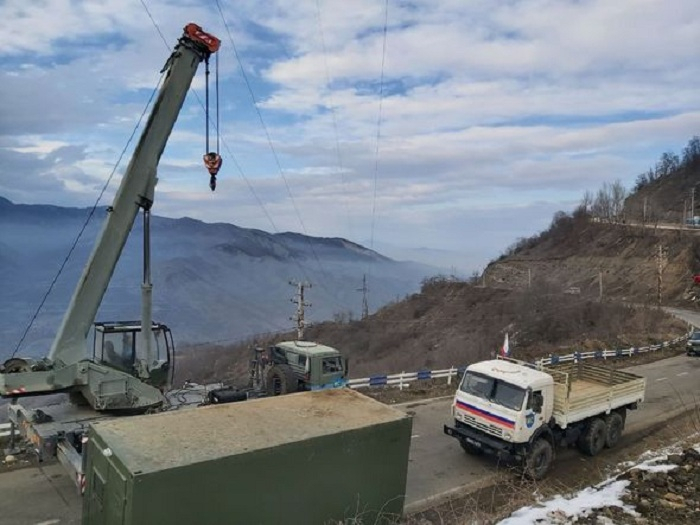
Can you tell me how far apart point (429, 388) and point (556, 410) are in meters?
8.01

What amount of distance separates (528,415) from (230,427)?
674cm

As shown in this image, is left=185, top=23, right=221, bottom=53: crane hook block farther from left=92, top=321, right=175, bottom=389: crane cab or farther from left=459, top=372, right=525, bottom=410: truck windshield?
left=459, top=372, right=525, bottom=410: truck windshield

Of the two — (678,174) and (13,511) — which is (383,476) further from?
(678,174)

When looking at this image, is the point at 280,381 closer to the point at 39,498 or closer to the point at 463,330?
the point at 39,498

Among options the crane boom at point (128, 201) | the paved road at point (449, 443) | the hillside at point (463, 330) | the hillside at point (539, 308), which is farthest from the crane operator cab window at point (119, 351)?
the hillside at point (539, 308)

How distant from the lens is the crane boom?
10.8 meters

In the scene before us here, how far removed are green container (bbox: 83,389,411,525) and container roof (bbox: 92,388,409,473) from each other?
0.01 m

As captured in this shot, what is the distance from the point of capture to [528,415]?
11.4 m

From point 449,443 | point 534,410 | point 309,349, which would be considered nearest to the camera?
point 534,410

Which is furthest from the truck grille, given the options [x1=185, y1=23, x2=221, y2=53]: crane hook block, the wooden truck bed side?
[x1=185, y1=23, x2=221, y2=53]: crane hook block

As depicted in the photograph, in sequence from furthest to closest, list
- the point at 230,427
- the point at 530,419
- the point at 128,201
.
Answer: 1. the point at 530,419
2. the point at 128,201
3. the point at 230,427

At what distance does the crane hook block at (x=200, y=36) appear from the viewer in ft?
37.8

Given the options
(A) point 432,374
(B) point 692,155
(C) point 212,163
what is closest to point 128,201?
(C) point 212,163

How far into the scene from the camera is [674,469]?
8.13 meters
